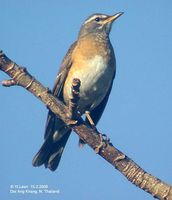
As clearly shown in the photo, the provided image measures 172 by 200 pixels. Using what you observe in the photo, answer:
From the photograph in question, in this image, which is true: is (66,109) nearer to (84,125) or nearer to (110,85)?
(84,125)

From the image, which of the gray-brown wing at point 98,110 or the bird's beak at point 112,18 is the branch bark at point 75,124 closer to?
the gray-brown wing at point 98,110

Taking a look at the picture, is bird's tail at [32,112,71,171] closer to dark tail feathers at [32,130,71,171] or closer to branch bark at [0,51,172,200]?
dark tail feathers at [32,130,71,171]

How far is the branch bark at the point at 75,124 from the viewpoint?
5.18 meters

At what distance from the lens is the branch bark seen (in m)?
5.18

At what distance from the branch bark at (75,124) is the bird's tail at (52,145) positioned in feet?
6.65

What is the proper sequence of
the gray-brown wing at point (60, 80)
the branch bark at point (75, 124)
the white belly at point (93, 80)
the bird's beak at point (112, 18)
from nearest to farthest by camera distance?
1. the branch bark at point (75, 124)
2. the white belly at point (93, 80)
3. the gray-brown wing at point (60, 80)
4. the bird's beak at point (112, 18)

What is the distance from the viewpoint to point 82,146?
7547mm

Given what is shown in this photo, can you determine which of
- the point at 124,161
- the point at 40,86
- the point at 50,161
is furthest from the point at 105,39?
the point at 124,161

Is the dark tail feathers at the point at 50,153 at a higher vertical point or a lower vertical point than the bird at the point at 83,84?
lower

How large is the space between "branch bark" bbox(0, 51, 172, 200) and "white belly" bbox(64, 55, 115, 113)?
6.55 ft

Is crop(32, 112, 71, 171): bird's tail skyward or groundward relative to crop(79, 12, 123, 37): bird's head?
groundward

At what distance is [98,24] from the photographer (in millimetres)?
9234

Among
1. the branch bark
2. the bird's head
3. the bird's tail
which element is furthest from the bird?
the branch bark

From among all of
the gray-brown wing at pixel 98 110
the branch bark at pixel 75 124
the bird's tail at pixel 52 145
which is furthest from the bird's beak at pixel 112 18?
the branch bark at pixel 75 124
